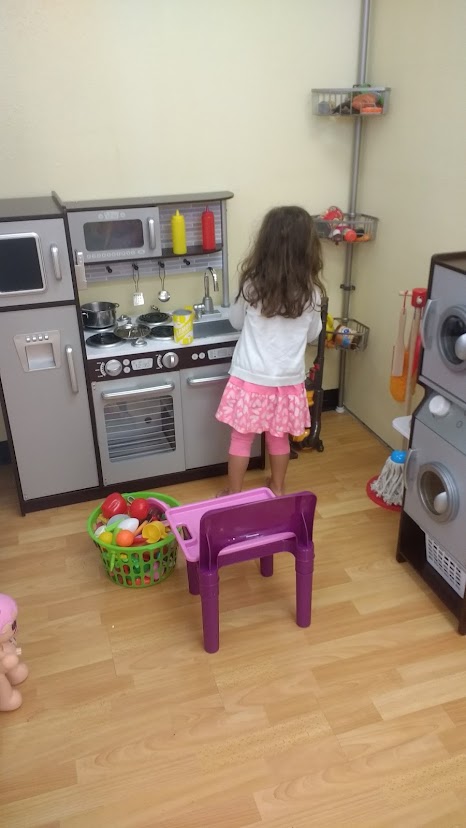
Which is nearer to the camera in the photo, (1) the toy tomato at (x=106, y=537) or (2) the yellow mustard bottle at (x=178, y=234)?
(1) the toy tomato at (x=106, y=537)

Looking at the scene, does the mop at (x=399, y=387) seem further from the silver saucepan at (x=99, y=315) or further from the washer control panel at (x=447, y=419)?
the silver saucepan at (x=99, y=315)

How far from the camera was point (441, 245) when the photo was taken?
2.57m

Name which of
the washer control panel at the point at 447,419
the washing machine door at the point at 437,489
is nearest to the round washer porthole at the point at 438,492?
the washing machine door at the point at 437,489

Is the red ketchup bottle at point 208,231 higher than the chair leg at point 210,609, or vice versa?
the red ketchup bottle at point 208,231

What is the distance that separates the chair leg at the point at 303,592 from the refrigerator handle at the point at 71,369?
1.14m

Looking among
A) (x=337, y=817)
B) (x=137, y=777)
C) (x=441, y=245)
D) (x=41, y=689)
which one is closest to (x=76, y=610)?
(x=41, y=689)

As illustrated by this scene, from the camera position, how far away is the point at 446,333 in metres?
1.94

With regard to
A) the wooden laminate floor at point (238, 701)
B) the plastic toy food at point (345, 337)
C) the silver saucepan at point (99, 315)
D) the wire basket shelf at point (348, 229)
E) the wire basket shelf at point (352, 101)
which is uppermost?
the wire basket shelf at point (352, 101)

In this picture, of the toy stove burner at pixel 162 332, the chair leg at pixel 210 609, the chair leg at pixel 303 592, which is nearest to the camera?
the chair leg at pixel 210 609

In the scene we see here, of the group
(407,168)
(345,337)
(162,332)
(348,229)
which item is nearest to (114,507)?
(162,332)

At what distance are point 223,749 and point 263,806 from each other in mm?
183

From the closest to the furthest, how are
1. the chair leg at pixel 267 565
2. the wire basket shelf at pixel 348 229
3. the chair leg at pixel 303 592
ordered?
1. the chair leg at pixel 303 592
2. the chair leg at pixel 267 565
3. the wire basket shelf at pixel 348 229

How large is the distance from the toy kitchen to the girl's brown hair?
0.46 meters

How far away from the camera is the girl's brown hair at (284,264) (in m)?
2.24
